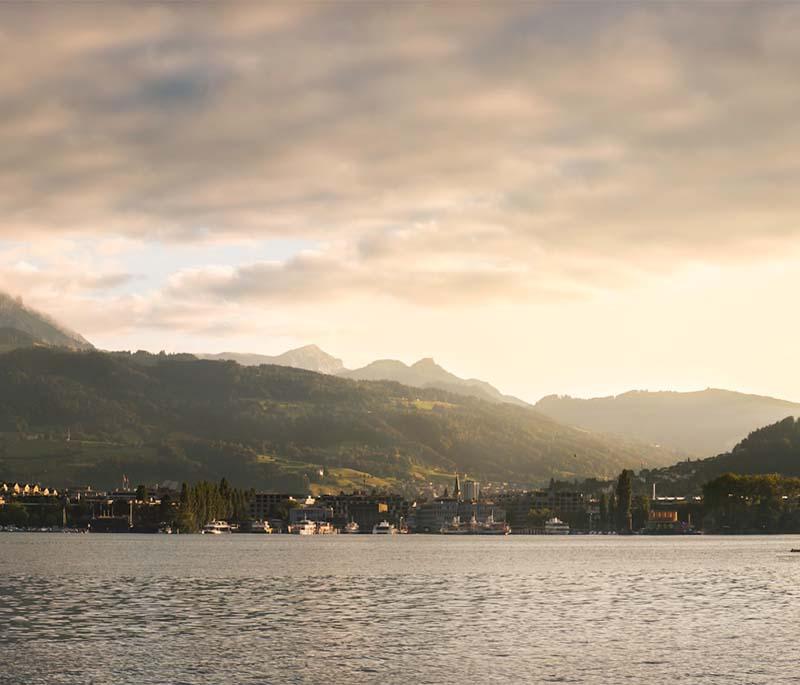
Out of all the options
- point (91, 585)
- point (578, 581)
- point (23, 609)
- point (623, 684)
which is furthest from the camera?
point (578, 581)

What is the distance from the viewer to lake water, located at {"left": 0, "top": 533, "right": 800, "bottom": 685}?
232ft

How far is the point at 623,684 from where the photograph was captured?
6631cm

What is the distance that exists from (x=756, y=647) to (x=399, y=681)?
2891 cm

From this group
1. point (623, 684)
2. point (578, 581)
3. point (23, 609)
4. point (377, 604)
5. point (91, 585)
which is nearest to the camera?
point (623, 684)

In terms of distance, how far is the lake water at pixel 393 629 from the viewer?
70562 millimetres

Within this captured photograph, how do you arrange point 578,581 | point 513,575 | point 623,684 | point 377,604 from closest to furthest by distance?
1. point 623,684
2. point 377,604
3. point 578,581
4. point 513,575

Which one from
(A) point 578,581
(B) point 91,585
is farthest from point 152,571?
(A) point 578,581

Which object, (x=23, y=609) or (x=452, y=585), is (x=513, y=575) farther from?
(x=23, y=609)

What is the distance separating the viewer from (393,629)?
92.4 meters

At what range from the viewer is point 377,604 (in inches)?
4547

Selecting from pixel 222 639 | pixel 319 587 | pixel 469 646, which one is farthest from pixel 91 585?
pixel 469 646

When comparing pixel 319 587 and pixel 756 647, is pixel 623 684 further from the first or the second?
pixel 319 587

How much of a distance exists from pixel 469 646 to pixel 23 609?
43614mm

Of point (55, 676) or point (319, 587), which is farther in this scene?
point (319, 587)
